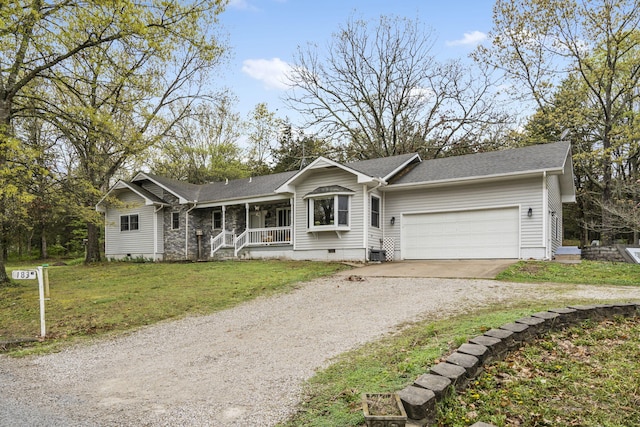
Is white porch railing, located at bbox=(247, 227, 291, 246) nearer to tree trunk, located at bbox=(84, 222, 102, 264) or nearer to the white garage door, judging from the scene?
the white garage door

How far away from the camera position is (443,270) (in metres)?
12.6

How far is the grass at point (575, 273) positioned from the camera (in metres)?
10.4

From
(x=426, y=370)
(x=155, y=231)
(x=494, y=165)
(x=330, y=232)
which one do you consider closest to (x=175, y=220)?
(x=155, y=231)

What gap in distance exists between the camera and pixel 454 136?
26.7 meters

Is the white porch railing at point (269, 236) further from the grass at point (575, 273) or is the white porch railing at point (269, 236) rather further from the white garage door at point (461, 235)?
the grass at point (575, 273)

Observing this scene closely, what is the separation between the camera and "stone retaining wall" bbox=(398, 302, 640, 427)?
301 cm

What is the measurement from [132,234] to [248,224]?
7216 mm

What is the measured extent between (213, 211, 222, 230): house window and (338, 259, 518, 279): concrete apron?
30.9ft

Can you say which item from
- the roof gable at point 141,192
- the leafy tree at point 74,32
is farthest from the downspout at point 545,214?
the roof gable at point 141,192

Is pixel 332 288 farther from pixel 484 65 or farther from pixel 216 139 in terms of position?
pixel 216 139

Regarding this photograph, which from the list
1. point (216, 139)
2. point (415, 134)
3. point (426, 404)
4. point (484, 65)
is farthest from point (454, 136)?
point (426, 404)

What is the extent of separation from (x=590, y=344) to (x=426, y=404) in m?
2.86

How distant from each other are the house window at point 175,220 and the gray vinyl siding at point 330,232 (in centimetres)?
739

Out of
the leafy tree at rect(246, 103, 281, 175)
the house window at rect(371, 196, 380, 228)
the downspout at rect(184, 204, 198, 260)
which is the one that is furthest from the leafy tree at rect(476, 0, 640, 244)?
the downspout at rect(184, 204, 198, 260)
